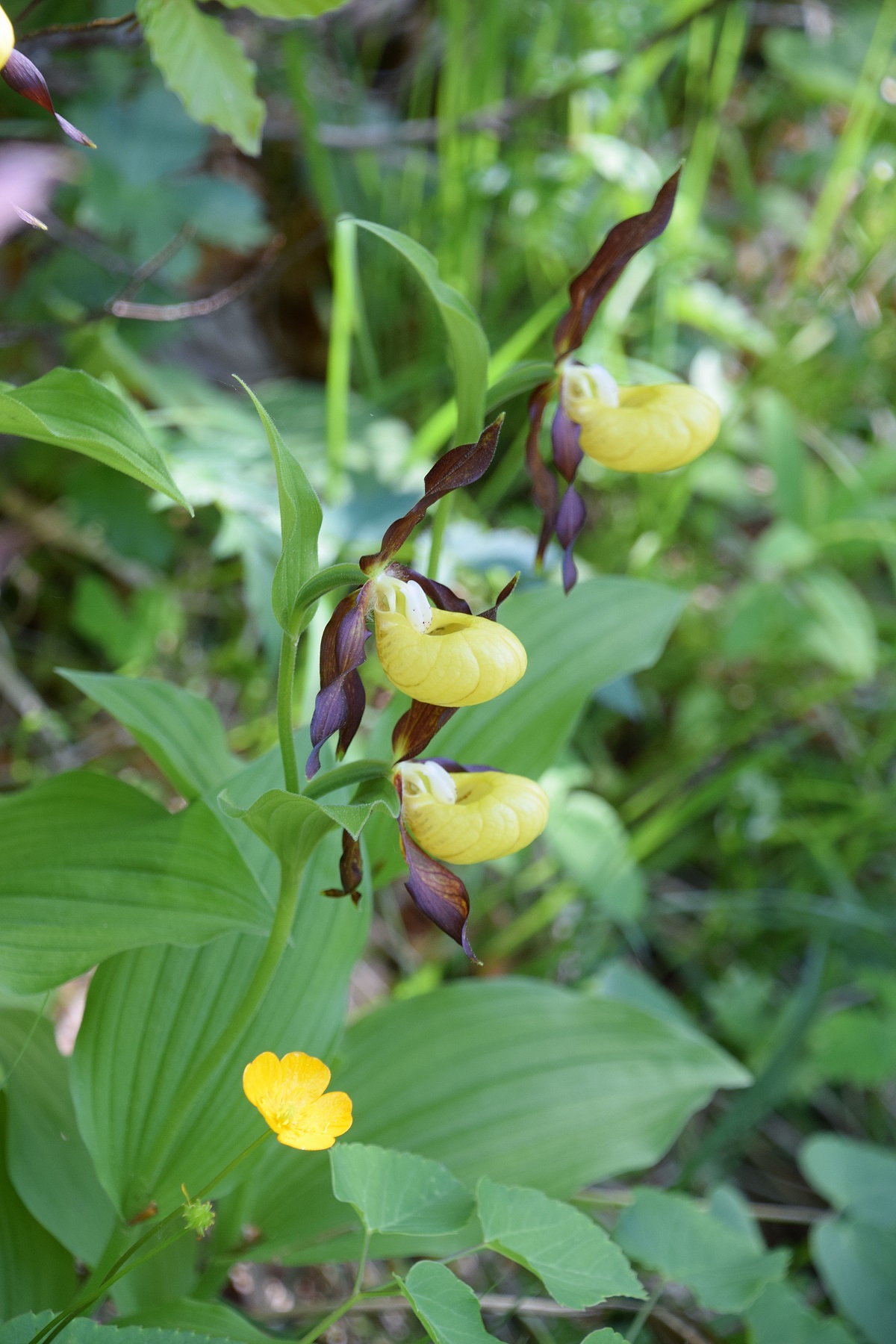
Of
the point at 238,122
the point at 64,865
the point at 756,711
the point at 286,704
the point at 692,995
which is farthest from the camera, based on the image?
the point at 756,711

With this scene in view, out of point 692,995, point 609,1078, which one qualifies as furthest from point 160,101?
point 692,995

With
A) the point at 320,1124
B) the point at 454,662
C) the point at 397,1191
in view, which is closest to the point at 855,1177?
the point at 397,1191

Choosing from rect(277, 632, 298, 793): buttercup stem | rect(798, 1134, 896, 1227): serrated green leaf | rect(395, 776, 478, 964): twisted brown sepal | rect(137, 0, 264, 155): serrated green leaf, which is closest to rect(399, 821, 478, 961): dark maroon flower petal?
rect(395, 776, 478, 964): twisted brown sepal

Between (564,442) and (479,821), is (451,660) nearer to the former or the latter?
(479,821)

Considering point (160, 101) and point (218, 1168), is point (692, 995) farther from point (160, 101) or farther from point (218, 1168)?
point (160, 101)

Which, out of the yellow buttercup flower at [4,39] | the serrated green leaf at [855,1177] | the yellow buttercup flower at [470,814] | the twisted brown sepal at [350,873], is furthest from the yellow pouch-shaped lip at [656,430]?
the serrated green leaf at [855,1177]

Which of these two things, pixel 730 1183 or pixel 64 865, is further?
pixel 730 1183
